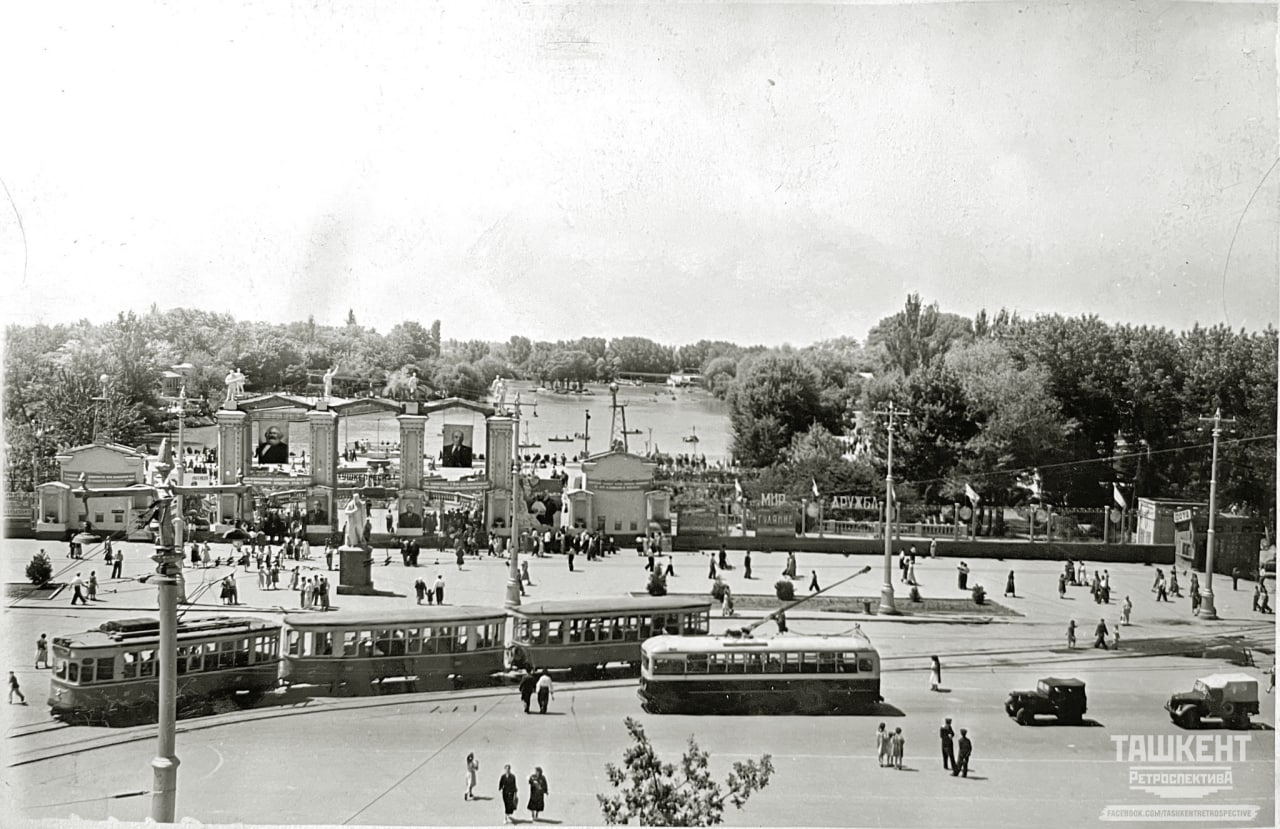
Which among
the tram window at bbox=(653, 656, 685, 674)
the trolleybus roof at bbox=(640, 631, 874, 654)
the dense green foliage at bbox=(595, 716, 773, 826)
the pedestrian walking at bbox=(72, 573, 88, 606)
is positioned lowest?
Answer: the dense green foliage at bbox=(595, 716, 773, 826)

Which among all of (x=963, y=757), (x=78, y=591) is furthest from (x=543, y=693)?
(x=78, y=591)

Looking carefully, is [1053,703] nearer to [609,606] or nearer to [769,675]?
[769,675]

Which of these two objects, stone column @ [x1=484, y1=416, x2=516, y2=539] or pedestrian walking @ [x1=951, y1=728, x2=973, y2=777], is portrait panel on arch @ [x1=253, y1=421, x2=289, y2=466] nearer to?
stone column @ [x1=484, y1=416, x2=516, y2=539]

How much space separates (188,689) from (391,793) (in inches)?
66.2

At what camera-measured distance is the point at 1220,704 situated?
7781 millimetres

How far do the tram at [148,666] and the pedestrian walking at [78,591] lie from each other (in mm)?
467

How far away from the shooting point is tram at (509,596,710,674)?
309 inches

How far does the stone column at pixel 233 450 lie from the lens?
8.29 m

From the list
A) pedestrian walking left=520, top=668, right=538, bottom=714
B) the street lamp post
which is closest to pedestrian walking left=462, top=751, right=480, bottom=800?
pedestrian walking left=520, top=668, right=538, bottom=714

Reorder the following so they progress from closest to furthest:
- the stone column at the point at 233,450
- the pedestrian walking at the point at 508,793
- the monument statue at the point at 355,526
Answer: the pedestrian walking at the point at 508,793 < the monument statue at the point at 355,526 < the stone column at the point at 233,450

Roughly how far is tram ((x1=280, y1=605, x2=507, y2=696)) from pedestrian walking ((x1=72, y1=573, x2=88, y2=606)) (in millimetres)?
1614

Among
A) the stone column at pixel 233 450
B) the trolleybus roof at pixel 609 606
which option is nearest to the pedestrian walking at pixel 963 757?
the trolleybus roof at pixel 609 606

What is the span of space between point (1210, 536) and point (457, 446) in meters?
6.34

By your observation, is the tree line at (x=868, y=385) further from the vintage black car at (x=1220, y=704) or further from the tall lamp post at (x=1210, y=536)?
the vintage black car at (x=1220, y=704)
